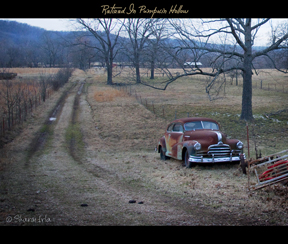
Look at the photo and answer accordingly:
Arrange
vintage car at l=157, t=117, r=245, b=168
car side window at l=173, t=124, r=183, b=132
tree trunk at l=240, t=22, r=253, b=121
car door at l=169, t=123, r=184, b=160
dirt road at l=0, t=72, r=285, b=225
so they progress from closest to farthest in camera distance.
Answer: dirt road at l=0, t=72, r=285, b=225, vintage car at l=157, t=117, r=245, b=168, car door at l=169, t=123, r=184, b=160, car side window at l=173, t=124, r=183, b=132, tree trunk at l=240, t=22, r=253, b=121

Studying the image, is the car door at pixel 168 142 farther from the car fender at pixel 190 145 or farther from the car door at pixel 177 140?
the car fender at pixel 190 145

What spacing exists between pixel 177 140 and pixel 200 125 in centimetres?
100

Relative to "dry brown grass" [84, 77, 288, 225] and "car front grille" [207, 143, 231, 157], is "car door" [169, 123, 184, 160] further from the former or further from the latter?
"car front grille" [207, 143, 231, 157]

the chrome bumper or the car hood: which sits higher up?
the car hood

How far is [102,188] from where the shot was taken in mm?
8047

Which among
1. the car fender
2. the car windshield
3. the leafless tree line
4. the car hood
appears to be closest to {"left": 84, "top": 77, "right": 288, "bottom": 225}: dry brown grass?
the car fender

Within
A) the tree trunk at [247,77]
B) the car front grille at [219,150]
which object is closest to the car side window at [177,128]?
the car front grille at [219,150]

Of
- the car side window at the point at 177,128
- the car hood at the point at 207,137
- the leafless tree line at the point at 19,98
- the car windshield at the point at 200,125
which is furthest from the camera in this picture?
the leafless tree line at the point at 19,98

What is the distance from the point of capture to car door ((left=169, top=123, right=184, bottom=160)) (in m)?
10.5

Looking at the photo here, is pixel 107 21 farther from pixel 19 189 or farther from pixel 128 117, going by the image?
pixel 19 189

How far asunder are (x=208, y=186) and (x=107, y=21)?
43294 mm

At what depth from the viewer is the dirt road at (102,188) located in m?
5.65

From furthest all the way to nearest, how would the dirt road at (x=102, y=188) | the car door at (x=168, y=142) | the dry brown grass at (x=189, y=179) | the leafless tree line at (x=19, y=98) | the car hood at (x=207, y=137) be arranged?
the leafless tree line at (x=19, y=98)
the car door at (x=168, y=142)
the car hood at (x=207, y=137)
the dry brown grass at (x=189, y=179)
the dirt road at (x=102, y=188)
